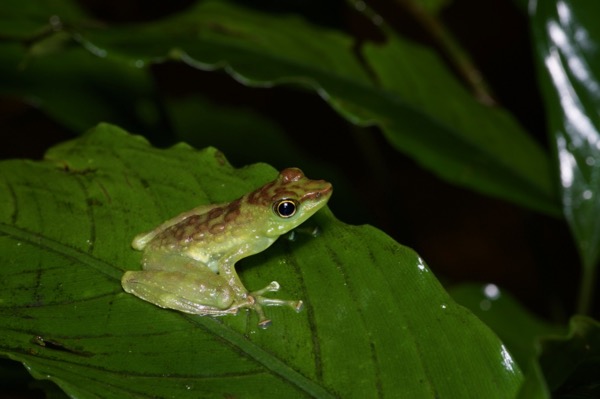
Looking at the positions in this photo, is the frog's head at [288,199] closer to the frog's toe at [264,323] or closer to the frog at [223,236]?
the frog at [223,236]

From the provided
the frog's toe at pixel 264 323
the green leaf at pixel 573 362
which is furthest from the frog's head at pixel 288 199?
the green leaf at pixel 573 362

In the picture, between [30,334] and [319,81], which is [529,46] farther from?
[30,334]

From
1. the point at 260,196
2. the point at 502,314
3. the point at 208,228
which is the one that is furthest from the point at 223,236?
the point at 502,314

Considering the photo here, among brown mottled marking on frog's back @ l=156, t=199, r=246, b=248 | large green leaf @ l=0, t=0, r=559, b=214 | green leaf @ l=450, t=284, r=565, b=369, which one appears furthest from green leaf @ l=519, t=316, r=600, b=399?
green leaf @ l=450, t=284, r=565, b=369

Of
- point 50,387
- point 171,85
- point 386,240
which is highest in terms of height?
point 386,240

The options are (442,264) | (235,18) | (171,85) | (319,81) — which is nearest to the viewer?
(319,81)

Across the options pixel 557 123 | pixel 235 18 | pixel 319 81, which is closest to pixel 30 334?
pixel 319 81
